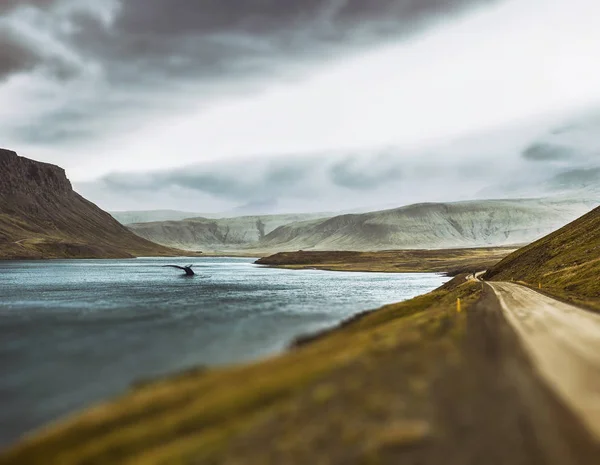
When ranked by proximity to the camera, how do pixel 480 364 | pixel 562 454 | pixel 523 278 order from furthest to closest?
pixel 523 278, pixel 480 364, pixel 562 454

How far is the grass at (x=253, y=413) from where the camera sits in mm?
14797

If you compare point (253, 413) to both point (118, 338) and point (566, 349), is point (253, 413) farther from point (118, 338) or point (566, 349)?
point (118, 338)

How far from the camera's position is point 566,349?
25.0 m

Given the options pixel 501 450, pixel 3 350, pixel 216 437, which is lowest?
pixel 3 350

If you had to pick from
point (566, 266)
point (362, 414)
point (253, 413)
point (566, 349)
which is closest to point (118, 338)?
point (253, 413)

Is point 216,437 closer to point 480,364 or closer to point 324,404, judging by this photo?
point 324,404

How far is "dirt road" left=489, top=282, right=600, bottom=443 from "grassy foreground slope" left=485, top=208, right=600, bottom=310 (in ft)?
25.0

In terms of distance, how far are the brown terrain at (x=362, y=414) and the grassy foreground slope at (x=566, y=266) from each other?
27.1 meters

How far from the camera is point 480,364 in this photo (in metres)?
22.6

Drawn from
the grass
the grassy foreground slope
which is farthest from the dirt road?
the grassy foreground slope

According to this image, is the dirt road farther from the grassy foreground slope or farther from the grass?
the grassy foreground slope

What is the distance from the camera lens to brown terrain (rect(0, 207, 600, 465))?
44.8 ft

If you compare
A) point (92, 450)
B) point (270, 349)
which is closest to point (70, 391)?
point (92, 450)

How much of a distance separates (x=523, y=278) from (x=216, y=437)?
86.5 meters
